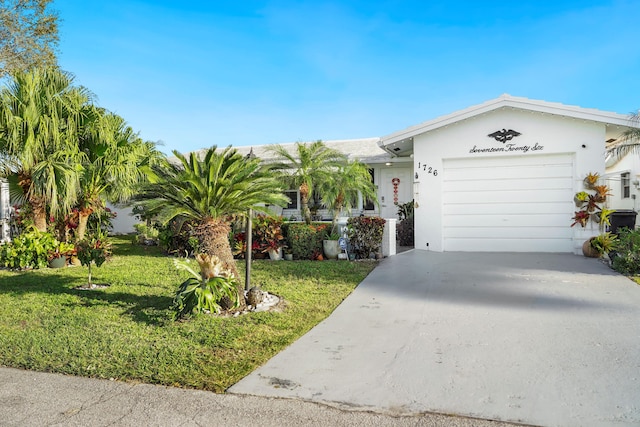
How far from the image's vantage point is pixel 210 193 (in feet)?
19.1

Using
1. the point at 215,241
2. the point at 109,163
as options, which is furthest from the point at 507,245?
the point at 109,163

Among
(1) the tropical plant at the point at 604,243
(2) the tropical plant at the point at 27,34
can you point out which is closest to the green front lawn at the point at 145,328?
(1) the tropical plant at the point at 604,243

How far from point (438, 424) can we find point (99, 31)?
45.4ft

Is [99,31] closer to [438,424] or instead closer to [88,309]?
[88,309]

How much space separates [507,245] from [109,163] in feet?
34.7

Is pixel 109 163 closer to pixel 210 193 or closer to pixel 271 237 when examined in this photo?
pixel 271 237

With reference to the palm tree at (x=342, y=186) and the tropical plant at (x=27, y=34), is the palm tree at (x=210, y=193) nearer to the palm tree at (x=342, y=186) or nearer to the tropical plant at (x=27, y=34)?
the palm tree at (x=342, y=186)

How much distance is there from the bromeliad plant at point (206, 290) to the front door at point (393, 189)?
1124cm

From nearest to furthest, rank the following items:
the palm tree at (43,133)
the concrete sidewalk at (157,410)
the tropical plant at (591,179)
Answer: the concrete sidewalk at (157,410) < the palm tree at (43,133) < the tropical plant at (591,179)

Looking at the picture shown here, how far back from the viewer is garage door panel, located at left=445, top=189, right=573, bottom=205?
11016 millimetres

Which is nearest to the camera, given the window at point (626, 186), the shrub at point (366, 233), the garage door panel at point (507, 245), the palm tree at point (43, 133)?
the palm tree at point (43, 133)

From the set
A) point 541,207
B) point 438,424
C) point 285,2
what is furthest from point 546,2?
point 438,424

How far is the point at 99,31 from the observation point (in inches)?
491

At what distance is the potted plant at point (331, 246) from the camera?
11.0 metres
